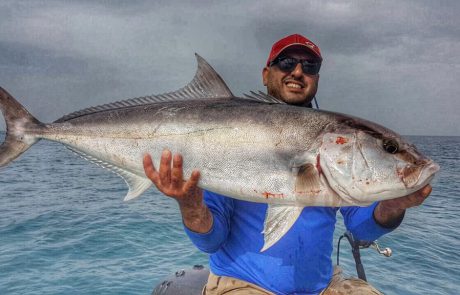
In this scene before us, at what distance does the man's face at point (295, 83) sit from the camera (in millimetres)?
3709

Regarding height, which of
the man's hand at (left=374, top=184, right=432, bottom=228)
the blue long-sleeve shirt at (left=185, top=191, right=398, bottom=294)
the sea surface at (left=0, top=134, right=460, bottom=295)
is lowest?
the sea surface at (left=0, top=134, right=460, bottom=295)

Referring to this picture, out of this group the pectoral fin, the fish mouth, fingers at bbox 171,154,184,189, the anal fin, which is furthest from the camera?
the anal fin

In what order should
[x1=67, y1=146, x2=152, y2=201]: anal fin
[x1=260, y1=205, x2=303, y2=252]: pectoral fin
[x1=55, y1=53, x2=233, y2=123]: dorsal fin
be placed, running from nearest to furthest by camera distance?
1. [x1=260, y1=205, x2=303, y2=252]: pectoral fin
2. [x1=55, y1=53, x2=233, y2=123]: dorsal fin
3. [x1=67, y1=146, x2=152, y2=201]: anal fin

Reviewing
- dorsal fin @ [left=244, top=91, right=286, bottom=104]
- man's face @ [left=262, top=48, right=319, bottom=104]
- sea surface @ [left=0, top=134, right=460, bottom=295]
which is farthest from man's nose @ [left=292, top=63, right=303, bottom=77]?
sea surface @ [left=0, top=134, right=460, bottom=295]

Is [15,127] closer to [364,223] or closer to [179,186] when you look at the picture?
[179,186]

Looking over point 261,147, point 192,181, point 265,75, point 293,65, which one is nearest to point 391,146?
point 261,147

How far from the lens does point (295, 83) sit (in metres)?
3.71

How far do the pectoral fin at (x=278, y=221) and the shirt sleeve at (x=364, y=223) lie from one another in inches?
52.4

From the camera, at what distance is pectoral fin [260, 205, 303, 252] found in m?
2.57

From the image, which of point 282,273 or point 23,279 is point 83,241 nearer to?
point 23,279

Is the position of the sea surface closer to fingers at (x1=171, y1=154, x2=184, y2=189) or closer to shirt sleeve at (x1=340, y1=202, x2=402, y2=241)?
shirt sleeve at (x1=340, y1=202, x2=402, y2=241)

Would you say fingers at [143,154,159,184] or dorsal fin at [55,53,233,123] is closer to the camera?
fingers at [143,154,159,184]

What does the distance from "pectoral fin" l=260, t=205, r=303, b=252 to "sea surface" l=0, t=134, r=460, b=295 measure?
5.39 metres

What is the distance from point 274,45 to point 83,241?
7.81 m
